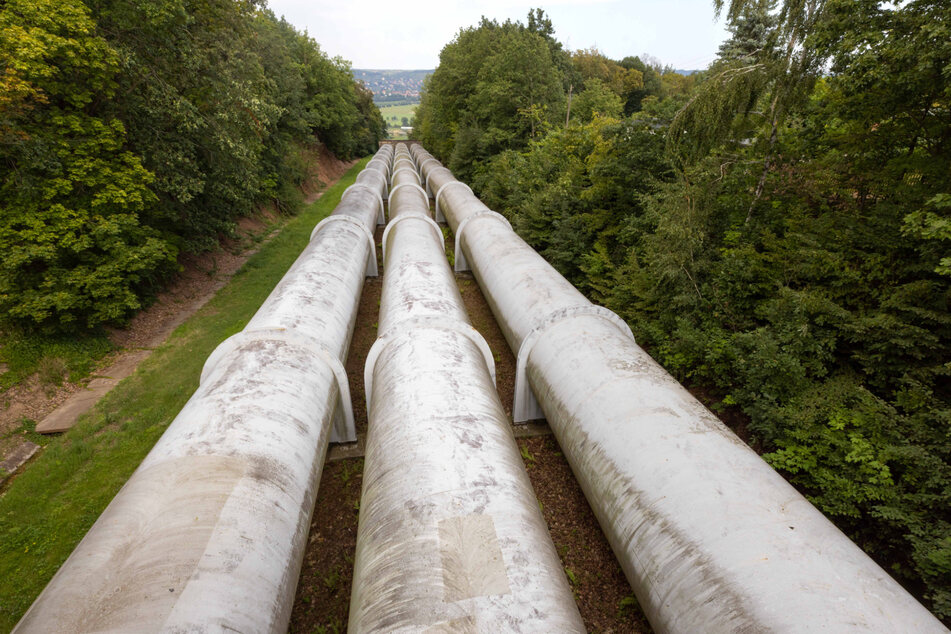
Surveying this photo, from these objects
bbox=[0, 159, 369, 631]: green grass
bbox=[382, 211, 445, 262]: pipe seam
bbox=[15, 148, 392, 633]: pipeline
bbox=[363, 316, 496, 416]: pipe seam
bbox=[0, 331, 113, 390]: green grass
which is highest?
bbox=[382, 211, 445, 262]: pipe seam

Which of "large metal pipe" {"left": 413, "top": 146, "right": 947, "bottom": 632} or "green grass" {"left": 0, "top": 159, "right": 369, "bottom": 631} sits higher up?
"large metal pipe" {"left": 413, "top": 146, "right": 947, "bottom": 632}

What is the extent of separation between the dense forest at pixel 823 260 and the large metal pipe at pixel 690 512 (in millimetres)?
2270

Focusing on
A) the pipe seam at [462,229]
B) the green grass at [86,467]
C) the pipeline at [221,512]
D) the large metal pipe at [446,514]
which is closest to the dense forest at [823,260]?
the pipe seam at [462,229]

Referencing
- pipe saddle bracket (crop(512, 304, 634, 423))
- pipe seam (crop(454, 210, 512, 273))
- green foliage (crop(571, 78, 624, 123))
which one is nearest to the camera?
pipe saddle bracket (crop(512, 304, 634, 423))

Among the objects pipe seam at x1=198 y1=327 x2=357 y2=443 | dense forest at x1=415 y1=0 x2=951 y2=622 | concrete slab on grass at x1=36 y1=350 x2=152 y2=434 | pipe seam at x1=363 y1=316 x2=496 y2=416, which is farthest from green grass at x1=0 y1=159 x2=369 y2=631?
dense forest at x1=415 y1=0 x2=951 y2=622

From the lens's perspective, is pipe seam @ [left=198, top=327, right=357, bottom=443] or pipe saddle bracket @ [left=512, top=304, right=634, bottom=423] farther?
pipe saddle bracket @ [left=512, top=304, right=634, bottom=423]

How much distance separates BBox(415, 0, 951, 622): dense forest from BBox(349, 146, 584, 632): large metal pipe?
4395 millimetres

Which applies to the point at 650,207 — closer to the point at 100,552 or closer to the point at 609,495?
the point at 609,495

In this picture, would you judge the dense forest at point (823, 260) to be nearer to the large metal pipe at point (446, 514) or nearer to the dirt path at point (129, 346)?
the large metal pipe at point (446, 514)

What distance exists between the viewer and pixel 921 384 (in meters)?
Result: 5.37

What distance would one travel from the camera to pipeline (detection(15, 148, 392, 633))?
2.82 meters

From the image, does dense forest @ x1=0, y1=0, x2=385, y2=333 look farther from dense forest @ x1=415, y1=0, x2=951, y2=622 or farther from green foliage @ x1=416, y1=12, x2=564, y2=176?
green foliage @ x1=416, y1=12, x2=564, y2=176

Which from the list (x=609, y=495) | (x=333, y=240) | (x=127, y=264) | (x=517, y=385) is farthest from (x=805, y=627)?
Result: (x=127, y=264)

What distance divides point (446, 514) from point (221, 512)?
6.68 feet
